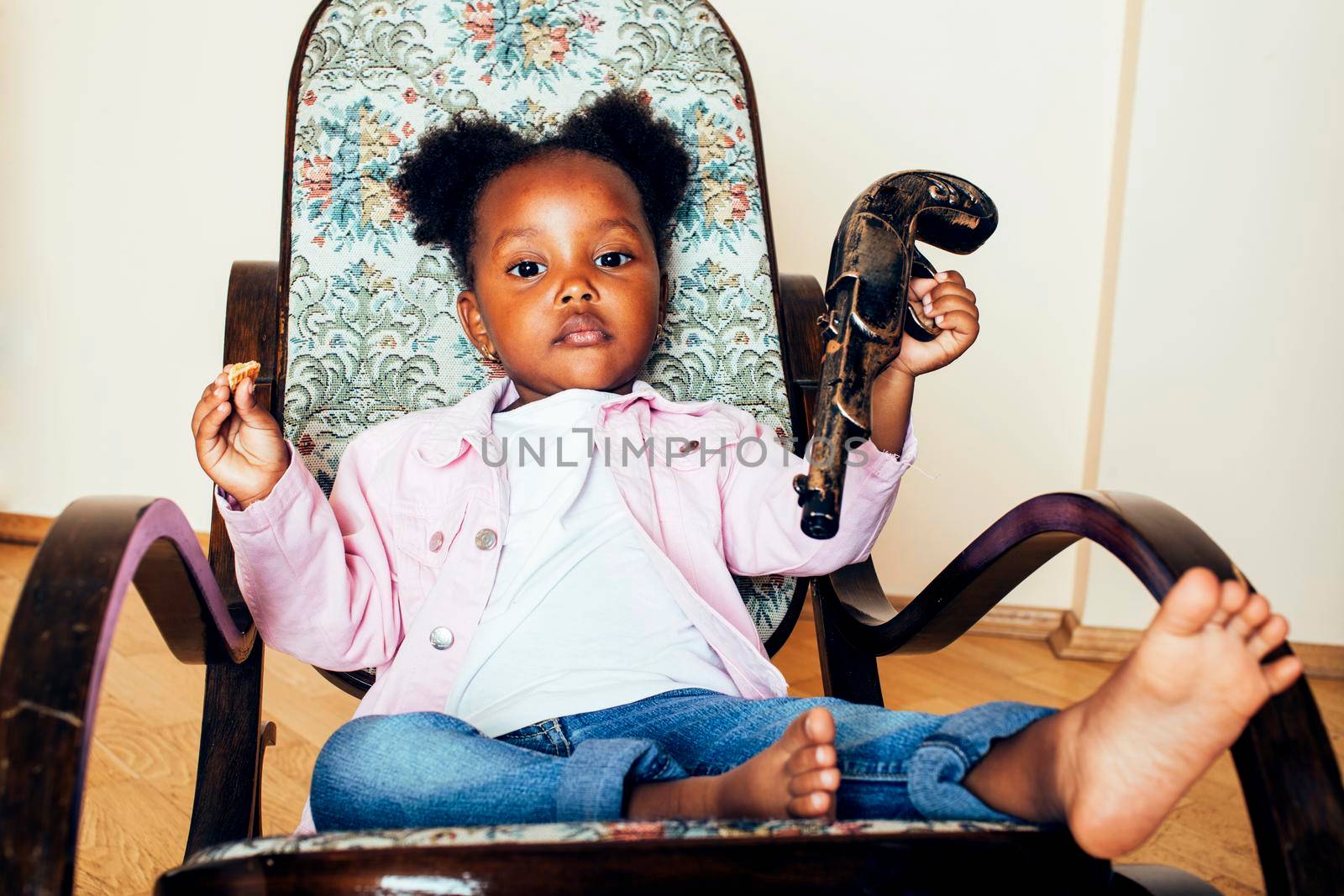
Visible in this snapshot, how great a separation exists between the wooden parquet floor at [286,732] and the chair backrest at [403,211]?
1.63 feet

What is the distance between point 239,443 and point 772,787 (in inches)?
21.4

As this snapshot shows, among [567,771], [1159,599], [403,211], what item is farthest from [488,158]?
[1159,599]

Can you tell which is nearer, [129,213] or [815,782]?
[815,782]

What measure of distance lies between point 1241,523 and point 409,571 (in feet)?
4.91

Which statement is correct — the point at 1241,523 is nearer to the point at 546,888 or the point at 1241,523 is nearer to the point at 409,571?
the point at 409,571

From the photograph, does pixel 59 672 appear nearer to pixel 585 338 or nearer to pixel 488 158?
pixel 585 338

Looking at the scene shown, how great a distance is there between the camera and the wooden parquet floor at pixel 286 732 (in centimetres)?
136

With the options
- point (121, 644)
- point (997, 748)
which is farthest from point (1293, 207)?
point (121, 644)

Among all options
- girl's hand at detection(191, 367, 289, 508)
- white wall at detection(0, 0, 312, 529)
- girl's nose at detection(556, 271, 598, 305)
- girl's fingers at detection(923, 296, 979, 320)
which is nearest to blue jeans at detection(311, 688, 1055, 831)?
girl's hand at detection(191, 367, 289, 508)

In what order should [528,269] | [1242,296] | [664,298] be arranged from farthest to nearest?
[1242,296] → [664,298] → [528,269]

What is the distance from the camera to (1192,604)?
0.60m

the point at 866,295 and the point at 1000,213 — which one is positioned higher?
the point at 1000,213

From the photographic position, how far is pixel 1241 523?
1.90 metres

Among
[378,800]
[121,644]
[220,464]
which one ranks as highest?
[220,464]
